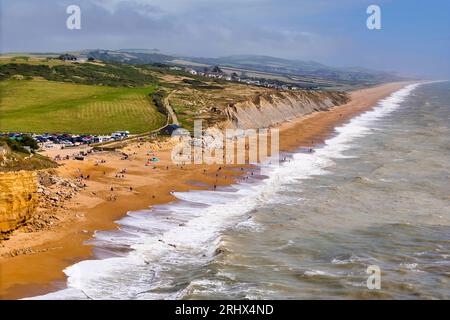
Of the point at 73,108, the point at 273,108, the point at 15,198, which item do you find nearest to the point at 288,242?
the point at 15,198

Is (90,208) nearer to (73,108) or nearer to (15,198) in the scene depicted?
(15,198)

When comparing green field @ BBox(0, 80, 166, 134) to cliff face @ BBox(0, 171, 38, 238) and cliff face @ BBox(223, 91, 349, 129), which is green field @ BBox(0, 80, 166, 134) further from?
cliff face @ BBox(0, 171, 38, 238)

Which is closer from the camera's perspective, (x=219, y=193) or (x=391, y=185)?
(x=219, y=193)
